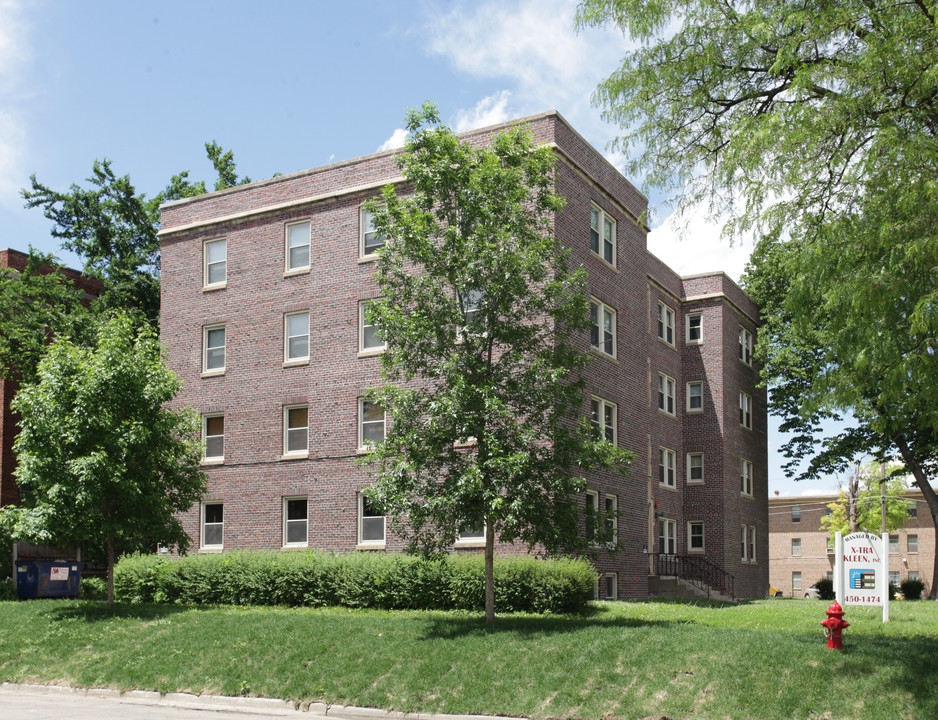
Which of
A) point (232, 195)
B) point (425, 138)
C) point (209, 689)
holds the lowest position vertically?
point (209, 689)

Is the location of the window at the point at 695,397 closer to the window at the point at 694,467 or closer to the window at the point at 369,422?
the window at the point at 694,467

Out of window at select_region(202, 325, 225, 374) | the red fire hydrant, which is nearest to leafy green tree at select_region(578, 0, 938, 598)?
the red fire hydrant

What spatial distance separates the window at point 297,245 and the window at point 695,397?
17.8 metres

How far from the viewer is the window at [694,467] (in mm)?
39344

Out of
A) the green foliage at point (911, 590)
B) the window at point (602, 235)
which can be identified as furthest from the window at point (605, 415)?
the green foliage at point (911, 590)

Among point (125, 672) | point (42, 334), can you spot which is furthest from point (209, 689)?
point (42, 334)

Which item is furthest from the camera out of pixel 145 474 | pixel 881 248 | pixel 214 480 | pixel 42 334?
pixel 42 334

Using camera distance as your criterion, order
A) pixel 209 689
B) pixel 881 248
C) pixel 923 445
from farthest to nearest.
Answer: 1. pixel 923 445
2. pixel 209 689
3. pixel 881 248

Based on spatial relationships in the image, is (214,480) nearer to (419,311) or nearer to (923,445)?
(419,311)

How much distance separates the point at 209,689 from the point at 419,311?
7.40m

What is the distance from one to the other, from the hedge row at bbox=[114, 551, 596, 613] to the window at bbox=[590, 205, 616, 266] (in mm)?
10731

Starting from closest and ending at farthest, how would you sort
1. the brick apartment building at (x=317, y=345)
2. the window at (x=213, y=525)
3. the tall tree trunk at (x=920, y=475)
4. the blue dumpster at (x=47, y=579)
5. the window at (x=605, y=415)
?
1. the blue dumpster at (x=47, y=579)
2. the brick apartment building at (x=317, y=345)
3. the window at (x=605, y=415)
4. the window at (x=213, y=525)
5. the tall tree trunk at (x=920, y=475)

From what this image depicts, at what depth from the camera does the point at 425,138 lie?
18.7m

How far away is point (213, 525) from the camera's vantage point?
3008cm
